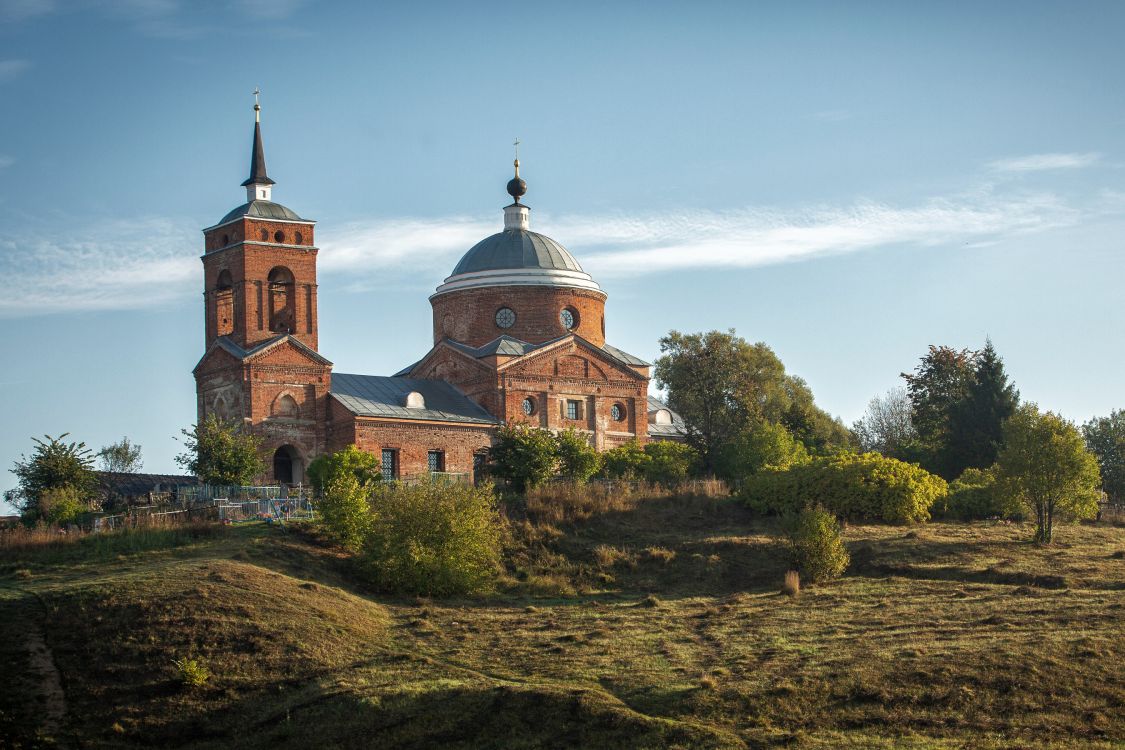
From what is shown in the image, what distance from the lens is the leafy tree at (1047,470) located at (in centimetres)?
4381

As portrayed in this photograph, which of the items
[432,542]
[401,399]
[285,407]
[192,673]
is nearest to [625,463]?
[401,399]

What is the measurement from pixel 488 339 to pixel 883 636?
3000 cm

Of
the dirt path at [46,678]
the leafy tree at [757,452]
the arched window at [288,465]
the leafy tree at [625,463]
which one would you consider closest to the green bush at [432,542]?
the dirt path at [46,678]

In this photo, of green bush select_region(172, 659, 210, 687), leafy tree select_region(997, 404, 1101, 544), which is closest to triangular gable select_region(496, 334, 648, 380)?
leafy tree select_region(997, 404, 1101, 544)

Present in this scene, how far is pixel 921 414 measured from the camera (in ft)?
210

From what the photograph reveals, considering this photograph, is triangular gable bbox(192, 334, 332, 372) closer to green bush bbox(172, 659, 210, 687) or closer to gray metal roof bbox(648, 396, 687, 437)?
gray metal roof bbox(648, 396, 687, 437)

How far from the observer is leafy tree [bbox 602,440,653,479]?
53.1 m

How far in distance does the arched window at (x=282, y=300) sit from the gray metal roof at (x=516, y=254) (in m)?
8.45

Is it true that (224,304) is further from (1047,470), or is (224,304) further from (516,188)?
(1047,470)

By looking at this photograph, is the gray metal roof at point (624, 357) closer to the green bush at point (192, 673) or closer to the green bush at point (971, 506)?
the green bush at point (971, 506)

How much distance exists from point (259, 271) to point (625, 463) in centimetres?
1452

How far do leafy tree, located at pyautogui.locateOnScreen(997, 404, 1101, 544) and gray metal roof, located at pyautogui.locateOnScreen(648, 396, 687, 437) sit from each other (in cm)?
1949

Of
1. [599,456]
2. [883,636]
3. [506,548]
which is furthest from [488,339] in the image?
[883,636]

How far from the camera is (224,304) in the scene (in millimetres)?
54219
